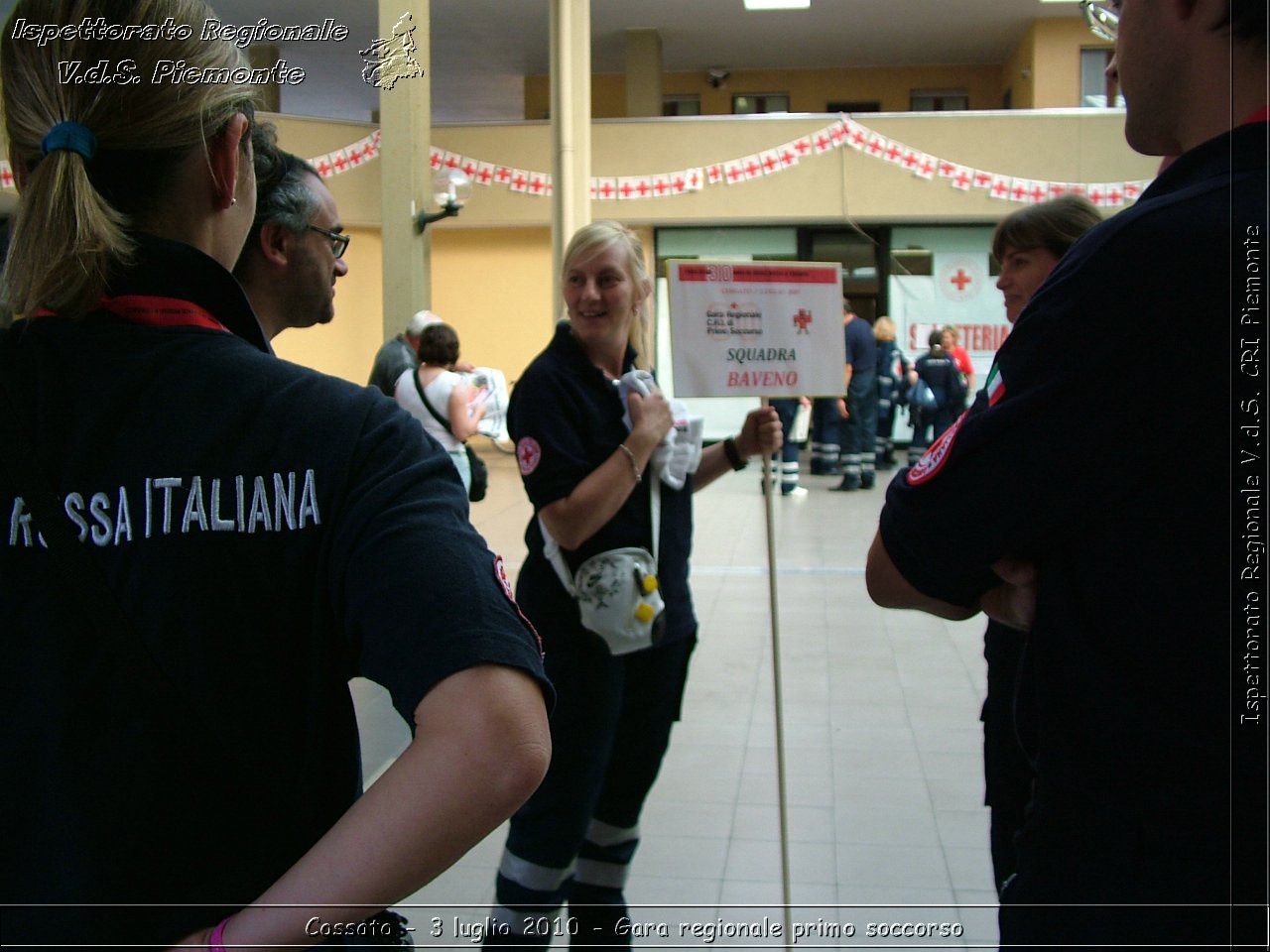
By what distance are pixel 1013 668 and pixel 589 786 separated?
927 millimetres

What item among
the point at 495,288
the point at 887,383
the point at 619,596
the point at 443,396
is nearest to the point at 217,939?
the point at 619,596

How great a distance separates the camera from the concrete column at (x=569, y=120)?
9.82m

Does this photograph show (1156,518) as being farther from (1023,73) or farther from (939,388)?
(1023,73)

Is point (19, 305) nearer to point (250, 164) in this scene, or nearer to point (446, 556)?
point (250, 164)

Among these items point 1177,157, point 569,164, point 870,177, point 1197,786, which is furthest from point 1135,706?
point 870,177

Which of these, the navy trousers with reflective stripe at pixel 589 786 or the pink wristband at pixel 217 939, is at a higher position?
the pink wristband at pixel 217 939

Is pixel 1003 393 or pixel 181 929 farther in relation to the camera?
pixel 1003 393

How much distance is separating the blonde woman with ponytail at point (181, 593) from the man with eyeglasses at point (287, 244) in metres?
0.45

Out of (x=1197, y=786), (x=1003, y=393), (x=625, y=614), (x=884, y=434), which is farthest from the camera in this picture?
(x=884, y=434)

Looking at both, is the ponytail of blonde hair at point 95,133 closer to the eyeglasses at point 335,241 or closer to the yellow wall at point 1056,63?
the eyeglasses at point 335,241

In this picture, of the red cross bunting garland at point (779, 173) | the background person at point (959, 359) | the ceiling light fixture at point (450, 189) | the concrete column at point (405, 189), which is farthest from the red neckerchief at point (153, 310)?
the red cross bunting garland at point (779, 173)

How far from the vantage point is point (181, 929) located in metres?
Answer: 0.89

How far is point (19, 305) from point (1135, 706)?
3.47 feet

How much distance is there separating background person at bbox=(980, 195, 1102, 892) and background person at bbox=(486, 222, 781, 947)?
76 centimetres
